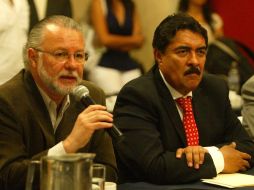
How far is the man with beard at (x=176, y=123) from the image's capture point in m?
2.59

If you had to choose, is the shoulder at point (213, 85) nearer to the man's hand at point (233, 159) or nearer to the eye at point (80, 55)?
the man's hand at point (233, 159)

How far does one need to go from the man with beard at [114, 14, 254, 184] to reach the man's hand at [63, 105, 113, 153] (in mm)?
476

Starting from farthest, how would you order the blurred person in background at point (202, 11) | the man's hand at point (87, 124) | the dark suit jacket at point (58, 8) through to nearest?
1. the blurred person in background at point (202, 11)
2. the dark suit jacket at point (58, 8)
3. the man's hand at point (87, 124)

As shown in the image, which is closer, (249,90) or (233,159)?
(233,159)

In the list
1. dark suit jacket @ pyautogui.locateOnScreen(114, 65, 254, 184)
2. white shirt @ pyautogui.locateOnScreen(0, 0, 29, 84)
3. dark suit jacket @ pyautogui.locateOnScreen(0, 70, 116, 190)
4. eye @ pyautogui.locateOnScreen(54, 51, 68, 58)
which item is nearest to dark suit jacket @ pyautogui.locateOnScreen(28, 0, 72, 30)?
white shirt @ pyautogui.locateOnScreen(0, 0, 29, 84)

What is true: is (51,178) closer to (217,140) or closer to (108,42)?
(217,140)

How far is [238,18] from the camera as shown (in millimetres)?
6434

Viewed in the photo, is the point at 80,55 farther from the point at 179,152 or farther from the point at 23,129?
the point at 179,152

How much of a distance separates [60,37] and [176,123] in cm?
65

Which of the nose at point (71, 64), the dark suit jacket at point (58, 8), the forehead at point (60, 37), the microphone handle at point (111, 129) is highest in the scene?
the dark suit jacket at point (58, 8)

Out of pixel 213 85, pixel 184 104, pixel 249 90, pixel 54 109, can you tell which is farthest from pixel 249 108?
pixel 54 109

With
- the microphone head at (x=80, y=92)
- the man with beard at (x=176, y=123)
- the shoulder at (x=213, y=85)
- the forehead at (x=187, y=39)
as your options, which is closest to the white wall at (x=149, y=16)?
the shoulder at (x=213, y=85)

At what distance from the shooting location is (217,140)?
292 cm

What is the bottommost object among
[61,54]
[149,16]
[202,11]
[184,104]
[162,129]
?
[162,129]
